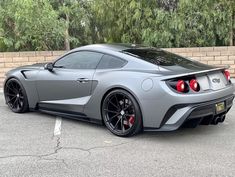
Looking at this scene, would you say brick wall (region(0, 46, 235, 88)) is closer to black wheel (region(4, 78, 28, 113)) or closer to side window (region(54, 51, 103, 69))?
black wheel (region(4, 78, 28, 113))

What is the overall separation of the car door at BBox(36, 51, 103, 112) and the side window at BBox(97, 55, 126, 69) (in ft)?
0.35

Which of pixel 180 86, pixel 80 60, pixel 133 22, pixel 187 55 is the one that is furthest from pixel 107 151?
pixel 133 22

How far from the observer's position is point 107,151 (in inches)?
203

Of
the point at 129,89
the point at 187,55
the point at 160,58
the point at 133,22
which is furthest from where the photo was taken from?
the point at 133,22

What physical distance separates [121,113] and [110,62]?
876 millimetres

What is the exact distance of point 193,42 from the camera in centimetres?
1107

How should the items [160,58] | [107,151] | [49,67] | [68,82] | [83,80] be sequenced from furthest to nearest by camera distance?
1. [49,67]
2. [68,82]
3. [83,80]
4. [160,58]
5. [107,151]

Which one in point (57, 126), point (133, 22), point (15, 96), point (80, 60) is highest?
point (133, 22)

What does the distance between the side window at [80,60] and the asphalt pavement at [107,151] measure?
990mm

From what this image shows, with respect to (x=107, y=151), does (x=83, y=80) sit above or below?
above

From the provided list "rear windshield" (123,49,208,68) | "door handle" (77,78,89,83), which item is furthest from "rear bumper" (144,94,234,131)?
"door handle" (77,78,89,83)

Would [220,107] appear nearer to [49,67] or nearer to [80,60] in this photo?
[80,60]

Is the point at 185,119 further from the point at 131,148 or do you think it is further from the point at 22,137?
the point at 22,137

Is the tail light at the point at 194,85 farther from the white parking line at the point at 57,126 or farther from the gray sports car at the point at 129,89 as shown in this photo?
the white parking line at the point at 57,126
